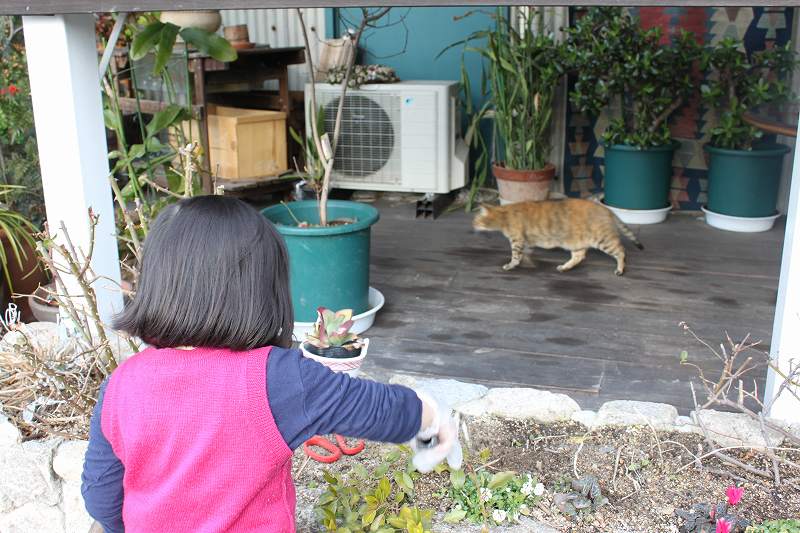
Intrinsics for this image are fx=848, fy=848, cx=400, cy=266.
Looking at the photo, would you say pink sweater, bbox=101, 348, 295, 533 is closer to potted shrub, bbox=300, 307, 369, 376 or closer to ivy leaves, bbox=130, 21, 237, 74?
potted shrub, bbox=300, 307, 369, 376

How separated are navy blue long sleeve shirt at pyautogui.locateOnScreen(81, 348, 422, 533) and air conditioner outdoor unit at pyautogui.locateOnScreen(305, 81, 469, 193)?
15.1ft

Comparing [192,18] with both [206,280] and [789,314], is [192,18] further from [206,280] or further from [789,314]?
[206,280]

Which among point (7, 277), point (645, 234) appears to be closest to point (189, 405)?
point (7, 277)

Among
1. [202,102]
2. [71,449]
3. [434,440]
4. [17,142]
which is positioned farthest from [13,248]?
[434,440]

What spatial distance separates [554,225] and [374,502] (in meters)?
3.05

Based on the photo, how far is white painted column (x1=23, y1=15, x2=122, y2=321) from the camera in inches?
105

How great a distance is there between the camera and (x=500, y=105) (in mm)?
5832

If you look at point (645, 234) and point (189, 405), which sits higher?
point (189, 405)

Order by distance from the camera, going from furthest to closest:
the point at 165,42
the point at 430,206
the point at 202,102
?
1. the point at 430,206
2. the point at 202,102
3. the point at 165,42

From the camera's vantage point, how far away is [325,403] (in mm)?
1400

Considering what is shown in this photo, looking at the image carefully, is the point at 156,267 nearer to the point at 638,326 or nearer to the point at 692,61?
the point at 638,326

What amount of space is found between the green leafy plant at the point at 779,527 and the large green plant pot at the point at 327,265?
82.0 inches

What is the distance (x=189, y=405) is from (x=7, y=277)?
9.03ft

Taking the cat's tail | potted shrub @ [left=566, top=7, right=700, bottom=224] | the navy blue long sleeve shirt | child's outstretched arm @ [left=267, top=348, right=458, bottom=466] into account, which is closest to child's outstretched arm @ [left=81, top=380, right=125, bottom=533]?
the navy blue long sleeve shirt
